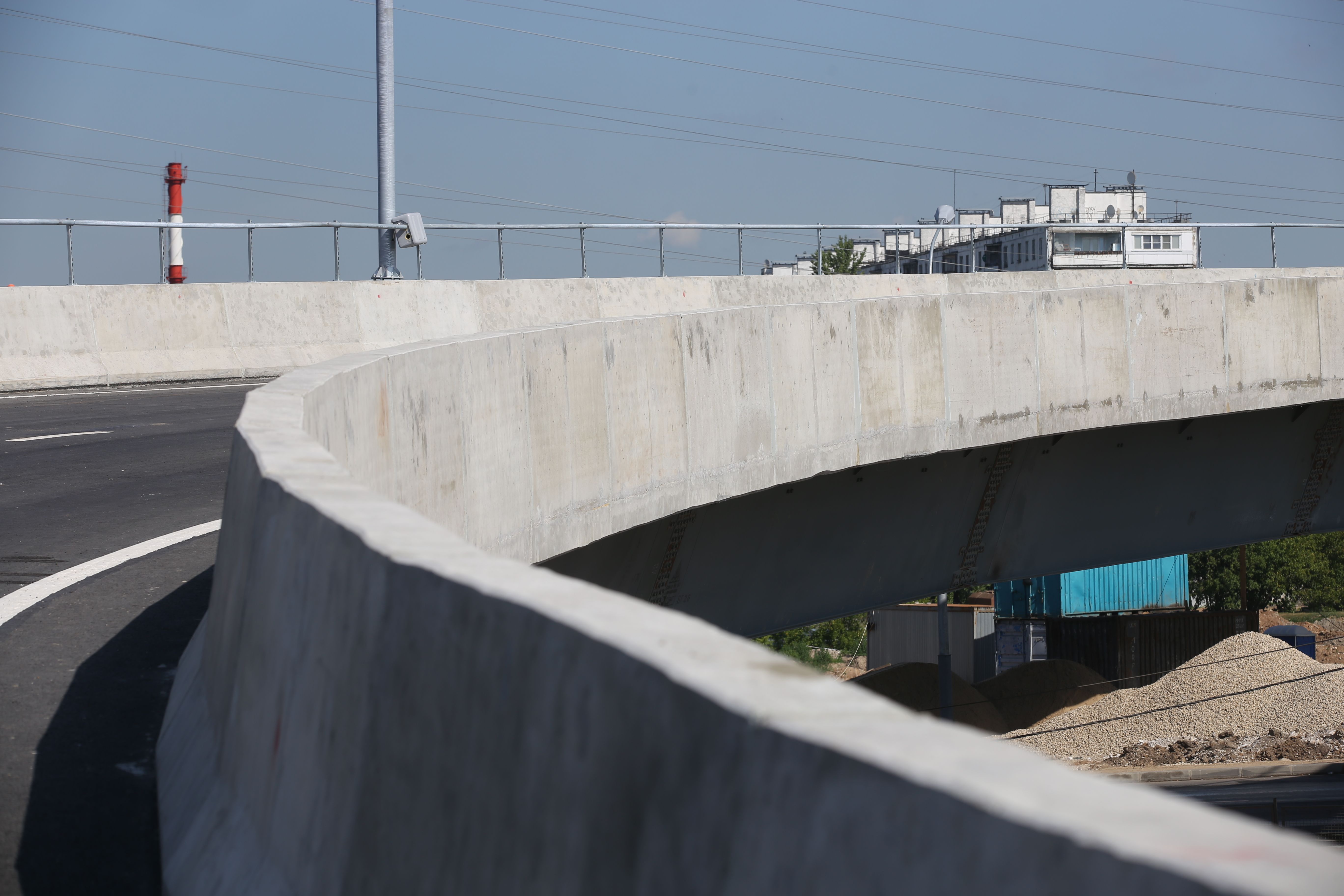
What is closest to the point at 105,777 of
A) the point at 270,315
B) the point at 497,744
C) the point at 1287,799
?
the point at 497,744

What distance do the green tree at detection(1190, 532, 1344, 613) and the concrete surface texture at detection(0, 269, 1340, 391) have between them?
202ft

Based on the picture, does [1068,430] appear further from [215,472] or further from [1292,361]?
[215,472]

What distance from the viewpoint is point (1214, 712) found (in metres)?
39.2

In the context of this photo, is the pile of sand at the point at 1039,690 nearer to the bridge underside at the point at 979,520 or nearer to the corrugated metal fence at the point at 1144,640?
the corrugated metal fence at the point at 1144,640

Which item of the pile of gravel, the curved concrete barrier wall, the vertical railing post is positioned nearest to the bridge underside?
the curved concrete barrier wall

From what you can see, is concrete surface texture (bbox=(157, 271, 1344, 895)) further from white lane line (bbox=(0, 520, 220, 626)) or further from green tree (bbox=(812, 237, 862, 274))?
green tree (bbox=(812, 237, 862, 274))

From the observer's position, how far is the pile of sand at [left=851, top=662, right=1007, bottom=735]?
41781 mm

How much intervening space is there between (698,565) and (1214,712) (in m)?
31.4

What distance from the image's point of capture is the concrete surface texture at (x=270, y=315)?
766 inches

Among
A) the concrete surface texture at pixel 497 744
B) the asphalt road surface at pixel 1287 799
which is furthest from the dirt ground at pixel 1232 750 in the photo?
the concrete surface texture at pixel 497 744

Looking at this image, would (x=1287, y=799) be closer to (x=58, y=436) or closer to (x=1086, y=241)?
(x=58, y=436)

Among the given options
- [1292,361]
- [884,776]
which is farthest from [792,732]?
[1292,361]

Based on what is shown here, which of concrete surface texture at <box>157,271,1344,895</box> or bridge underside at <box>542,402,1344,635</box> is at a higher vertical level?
concrete surface texture at <box>157,271,1344,895</box>

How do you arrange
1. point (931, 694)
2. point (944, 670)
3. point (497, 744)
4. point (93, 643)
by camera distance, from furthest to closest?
point (931, 694)
point (944, 670)
point (93, 643)
point (497, 744)
